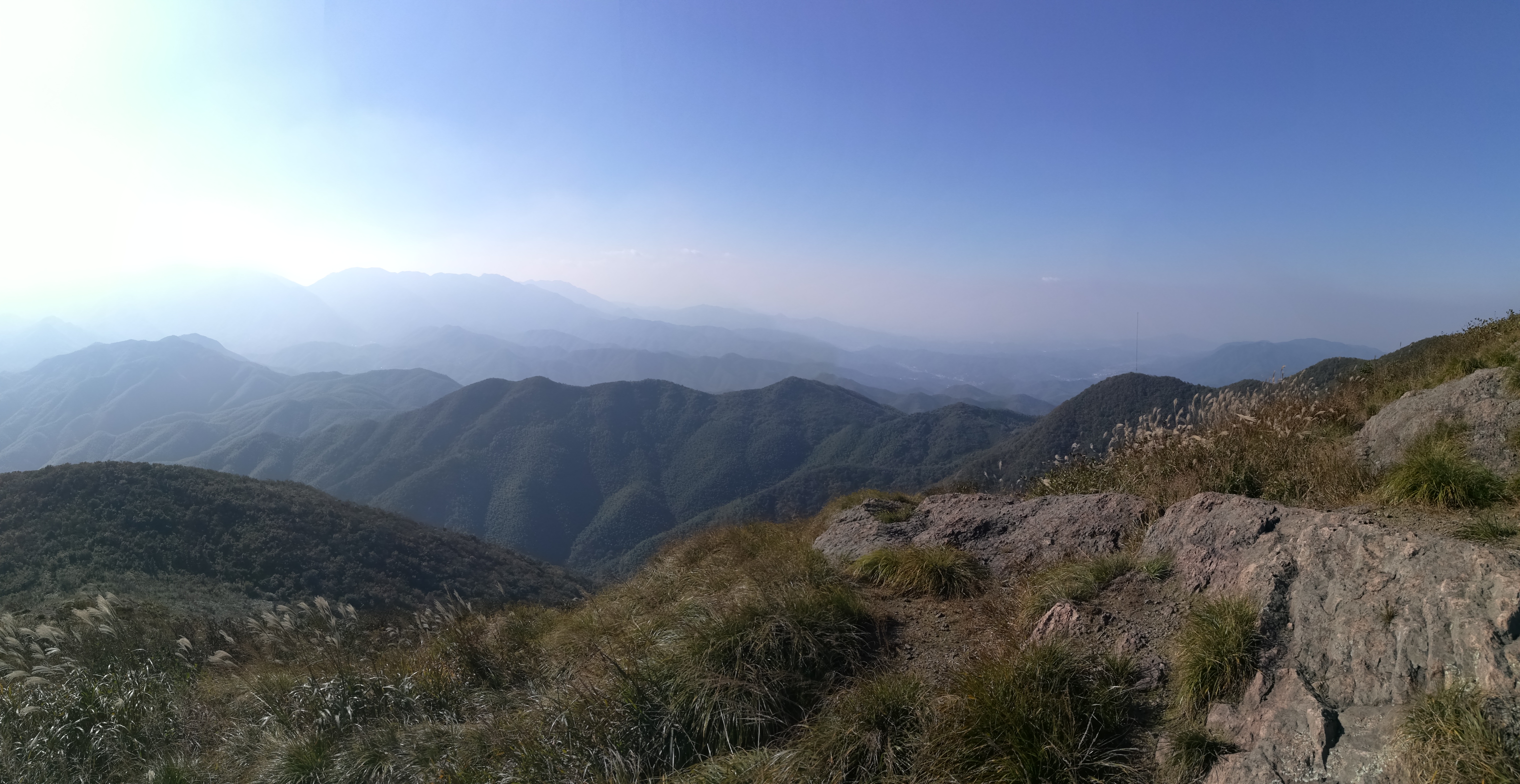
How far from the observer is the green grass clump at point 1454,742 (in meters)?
2.08

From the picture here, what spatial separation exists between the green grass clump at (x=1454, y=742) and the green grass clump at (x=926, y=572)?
3.02 meters

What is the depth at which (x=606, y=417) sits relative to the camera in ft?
469

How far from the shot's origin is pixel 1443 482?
4.18 m

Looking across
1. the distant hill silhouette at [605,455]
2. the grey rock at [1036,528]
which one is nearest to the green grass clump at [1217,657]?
the grey rock at [1036,528]

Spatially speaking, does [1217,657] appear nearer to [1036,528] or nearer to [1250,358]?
[1036,528]

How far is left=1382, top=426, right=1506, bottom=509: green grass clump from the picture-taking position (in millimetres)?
4059

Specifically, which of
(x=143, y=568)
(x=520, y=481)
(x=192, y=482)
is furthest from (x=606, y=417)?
(x=143, y=568)

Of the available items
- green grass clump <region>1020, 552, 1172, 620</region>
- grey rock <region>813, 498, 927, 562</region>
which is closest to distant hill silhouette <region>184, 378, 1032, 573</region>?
grey rock <region>813, 498, 927, 562</region>

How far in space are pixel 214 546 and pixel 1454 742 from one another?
4093cm

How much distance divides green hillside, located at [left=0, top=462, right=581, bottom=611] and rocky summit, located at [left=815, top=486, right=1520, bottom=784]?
668 inches

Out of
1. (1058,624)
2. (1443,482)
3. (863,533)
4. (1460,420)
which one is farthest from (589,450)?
(1443,482)

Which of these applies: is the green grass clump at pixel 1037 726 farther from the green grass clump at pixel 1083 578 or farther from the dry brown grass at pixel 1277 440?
the dry brown grass at pixel 1277 440

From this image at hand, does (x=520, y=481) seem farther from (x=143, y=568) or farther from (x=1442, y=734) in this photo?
(x=1442, y=734)

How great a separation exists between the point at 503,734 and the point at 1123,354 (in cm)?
20770
